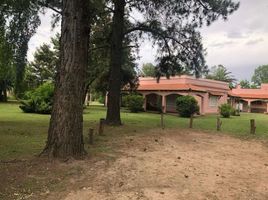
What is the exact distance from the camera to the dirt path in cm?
744

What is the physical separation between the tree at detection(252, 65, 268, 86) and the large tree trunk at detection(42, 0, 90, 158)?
12117cm

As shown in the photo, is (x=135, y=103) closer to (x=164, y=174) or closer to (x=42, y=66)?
(x=42, y=66)

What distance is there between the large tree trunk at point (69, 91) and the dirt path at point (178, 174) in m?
0.94

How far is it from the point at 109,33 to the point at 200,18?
5.68 meters

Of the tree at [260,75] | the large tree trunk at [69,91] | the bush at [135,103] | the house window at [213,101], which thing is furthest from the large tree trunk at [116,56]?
the tree at [260,75]

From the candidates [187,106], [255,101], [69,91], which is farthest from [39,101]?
[255,101]

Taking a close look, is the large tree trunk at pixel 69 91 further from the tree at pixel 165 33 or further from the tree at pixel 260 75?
the tree at pixel 260 75

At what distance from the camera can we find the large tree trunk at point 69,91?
31.8 feet

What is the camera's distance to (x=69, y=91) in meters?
9.79

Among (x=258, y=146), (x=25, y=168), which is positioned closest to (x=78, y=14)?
(x=25, y=168)

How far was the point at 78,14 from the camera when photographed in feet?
32.8

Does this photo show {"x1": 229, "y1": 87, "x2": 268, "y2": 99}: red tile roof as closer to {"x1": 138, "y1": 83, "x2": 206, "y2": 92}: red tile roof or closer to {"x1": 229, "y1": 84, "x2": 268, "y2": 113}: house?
{"x1": 229, "y1": 84, "x2": 268, "y2": 113}: house

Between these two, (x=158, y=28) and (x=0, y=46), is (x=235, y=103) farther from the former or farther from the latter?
(x=0, y=46)

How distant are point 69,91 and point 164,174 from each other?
318 cm
